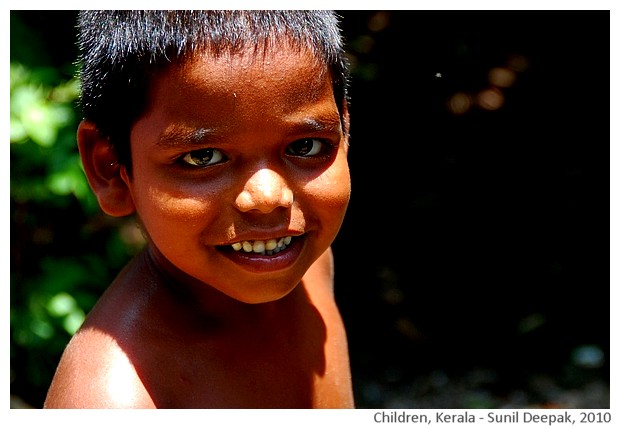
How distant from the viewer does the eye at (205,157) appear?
1.73m

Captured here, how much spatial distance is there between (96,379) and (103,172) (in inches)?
17.4

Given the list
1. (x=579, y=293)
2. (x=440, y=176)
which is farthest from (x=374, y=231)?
(x=579, y=293)

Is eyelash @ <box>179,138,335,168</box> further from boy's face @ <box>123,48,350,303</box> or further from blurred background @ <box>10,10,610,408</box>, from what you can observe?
blurred background @ <box>10,10,610,408</box>

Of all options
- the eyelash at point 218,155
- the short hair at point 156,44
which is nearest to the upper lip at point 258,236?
the eyelash at point 218,155

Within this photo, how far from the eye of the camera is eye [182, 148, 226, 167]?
1.73 meters

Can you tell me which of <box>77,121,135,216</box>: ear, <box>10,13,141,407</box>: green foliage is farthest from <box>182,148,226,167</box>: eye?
<box>10,13,141,407</box>: green foliage

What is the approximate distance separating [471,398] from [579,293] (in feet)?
2.56

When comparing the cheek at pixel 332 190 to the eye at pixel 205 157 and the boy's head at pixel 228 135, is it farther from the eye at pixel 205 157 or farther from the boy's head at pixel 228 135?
the eye at pixel 205 157

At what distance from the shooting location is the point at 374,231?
4363 mm

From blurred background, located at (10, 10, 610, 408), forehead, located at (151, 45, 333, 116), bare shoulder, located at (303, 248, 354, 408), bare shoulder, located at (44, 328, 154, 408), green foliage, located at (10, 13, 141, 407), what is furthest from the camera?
blurred background, located at (10, 10, 610, 408)

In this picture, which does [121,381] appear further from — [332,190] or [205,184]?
[332,190]

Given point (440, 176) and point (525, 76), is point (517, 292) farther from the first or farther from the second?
point (525, 76)

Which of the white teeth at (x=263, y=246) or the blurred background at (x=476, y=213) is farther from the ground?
the white teeth at (x=263, y=246)

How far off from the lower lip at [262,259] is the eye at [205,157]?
187 millimetres
